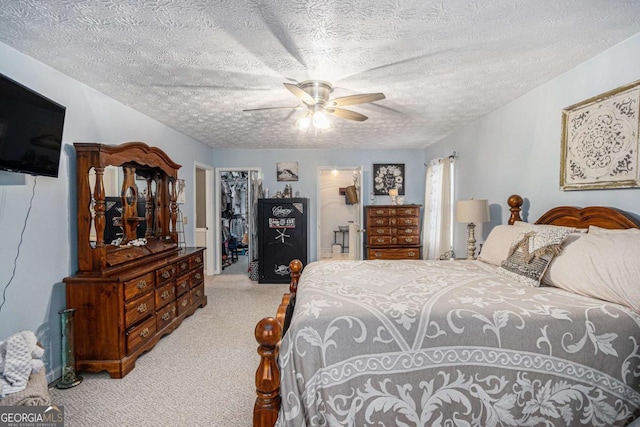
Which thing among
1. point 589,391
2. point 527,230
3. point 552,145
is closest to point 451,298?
point 589,391

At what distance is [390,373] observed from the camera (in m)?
1.41

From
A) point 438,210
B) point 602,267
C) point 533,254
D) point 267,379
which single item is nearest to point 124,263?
point 267,379

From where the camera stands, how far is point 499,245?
257cm

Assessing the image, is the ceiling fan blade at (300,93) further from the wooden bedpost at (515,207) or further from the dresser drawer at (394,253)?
the dresser drawer at (394,253)

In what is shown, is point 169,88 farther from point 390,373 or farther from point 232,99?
point 390,373

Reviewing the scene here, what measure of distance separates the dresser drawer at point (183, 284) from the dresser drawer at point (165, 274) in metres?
0.13

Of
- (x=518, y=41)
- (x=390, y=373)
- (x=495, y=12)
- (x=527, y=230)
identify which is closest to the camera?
(x=390, y=373)

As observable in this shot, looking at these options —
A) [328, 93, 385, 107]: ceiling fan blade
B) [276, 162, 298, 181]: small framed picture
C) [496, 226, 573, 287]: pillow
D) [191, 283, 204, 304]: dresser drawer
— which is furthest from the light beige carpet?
[276, 162, 298, 181]: small framed picture

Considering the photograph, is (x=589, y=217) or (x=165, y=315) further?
(x=165, y=315)

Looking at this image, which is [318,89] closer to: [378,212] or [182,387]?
[182,387]

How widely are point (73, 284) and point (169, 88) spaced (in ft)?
5.88

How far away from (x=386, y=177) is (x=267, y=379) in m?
4.84

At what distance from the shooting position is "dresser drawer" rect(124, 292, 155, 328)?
8.17 ft

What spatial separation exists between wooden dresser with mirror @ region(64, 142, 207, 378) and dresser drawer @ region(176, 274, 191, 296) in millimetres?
11
